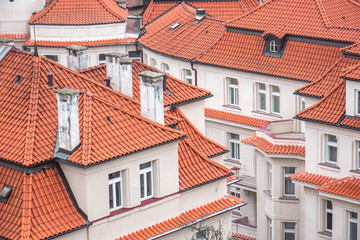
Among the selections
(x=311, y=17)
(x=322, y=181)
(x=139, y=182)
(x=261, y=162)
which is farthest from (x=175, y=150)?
(x=311, y=17)

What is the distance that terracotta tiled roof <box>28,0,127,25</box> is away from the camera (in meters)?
99.2

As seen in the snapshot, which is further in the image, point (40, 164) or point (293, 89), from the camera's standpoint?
point (293, 89)

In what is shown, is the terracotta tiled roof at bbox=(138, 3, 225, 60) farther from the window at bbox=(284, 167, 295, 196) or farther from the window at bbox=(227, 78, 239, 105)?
the window at bbox=(284, 167, 295, 196)

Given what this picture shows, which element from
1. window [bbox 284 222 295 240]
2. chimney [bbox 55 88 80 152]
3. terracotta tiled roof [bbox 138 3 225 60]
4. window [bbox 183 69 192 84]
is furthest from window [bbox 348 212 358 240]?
window [bbox 183 69 192 84]

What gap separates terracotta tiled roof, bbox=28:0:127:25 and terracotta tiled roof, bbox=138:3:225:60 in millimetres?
4645

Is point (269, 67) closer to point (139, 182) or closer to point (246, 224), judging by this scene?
point (246, 224)

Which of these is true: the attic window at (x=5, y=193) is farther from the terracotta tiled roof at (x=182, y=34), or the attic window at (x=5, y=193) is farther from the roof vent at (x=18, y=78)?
the terracotta tiled roof at (x=182, y=34)

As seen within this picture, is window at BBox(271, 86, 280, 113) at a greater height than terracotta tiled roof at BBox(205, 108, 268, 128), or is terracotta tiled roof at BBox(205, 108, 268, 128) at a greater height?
window at BBox(271, 86, 280, 113)

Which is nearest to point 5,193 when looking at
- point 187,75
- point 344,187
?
point 344,187

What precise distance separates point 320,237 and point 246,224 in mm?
11176

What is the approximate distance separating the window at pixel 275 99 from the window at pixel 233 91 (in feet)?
10.9

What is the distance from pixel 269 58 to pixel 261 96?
8.72 feet

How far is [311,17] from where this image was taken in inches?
3270

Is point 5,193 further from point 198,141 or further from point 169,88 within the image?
point 169,88
